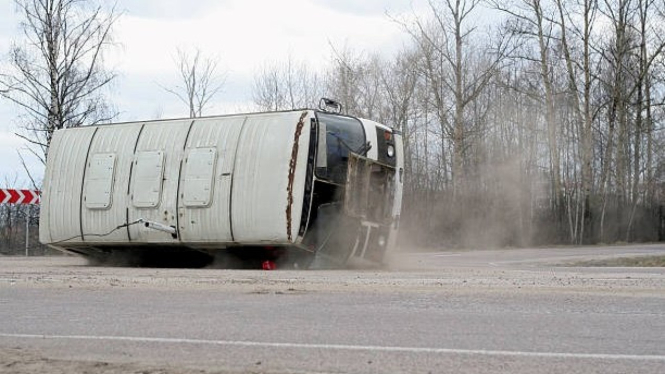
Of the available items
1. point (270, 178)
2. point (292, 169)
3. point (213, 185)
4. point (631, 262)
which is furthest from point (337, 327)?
point (631, 262)

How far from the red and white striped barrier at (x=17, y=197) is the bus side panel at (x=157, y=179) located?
1156 cm

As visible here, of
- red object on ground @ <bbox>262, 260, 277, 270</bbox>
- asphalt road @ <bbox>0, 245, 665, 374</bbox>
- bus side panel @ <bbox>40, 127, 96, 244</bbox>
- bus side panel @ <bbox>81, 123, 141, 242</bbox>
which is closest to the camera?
asphalt road @ <bbox>0, 245, 665, 374</bbox>

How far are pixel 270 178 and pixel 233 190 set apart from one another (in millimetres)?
856

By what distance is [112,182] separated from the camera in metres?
17.7

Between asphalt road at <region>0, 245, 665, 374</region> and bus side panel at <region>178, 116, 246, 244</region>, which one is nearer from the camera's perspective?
asphalt road at <region>0, 245, 665, 374</region>

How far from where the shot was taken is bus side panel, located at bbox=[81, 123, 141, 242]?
17516 millimetres

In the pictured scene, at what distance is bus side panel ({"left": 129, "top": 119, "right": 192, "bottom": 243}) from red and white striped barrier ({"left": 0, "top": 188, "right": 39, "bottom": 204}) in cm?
1156

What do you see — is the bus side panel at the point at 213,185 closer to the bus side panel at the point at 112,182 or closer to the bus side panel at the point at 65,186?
the bus side panel at the point at 112,182

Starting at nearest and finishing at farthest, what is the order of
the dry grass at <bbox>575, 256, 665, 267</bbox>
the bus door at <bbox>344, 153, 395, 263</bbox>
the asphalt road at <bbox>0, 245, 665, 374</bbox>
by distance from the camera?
1. the asphalt road at <bbox>0, 245, 665, 374</bbox>
2. the bus door at <bbox>344, 153, 395, 263</bbox>
3. the dry grass at <bbox>575, 256, 665, 267</bbox>

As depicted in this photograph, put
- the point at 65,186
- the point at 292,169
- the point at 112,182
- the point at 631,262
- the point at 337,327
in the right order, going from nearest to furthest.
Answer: the point at 337,327 < the point at 292,169 < the point at 112,182 < the point at 65,186 < the point at 631,262

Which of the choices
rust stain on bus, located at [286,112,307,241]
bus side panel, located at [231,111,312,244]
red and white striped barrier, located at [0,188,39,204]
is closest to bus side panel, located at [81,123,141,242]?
bus side panel, located at [231,111,312,244]

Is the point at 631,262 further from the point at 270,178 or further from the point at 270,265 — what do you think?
the point at 270,178

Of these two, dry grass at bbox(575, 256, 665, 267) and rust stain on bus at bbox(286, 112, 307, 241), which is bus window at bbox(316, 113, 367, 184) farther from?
dry grass at bbox(575, 256, 665, 267)

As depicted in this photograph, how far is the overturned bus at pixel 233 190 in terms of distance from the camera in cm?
1570
